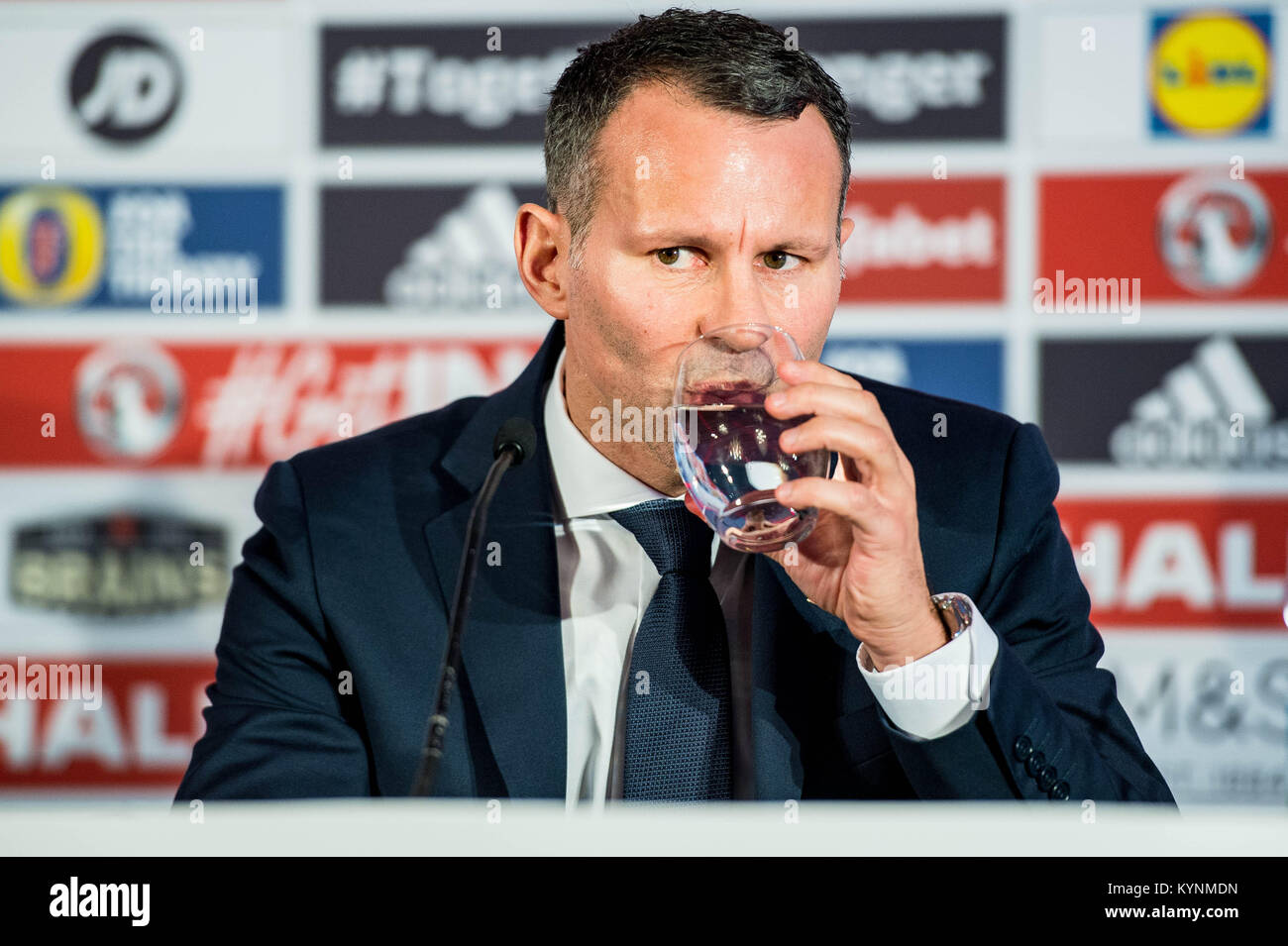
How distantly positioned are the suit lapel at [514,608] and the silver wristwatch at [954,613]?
18.2 inches

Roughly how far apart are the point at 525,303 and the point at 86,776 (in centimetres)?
155

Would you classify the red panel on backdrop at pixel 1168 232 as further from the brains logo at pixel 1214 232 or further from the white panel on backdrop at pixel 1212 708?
the white panel on backdrop at pixel 1212 708

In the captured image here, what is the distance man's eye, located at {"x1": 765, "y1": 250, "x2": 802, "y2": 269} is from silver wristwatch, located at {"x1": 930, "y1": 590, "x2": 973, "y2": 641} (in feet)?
1.38

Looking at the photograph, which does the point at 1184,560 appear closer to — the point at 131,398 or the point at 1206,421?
the point at 1206,421

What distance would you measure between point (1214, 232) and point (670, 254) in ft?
6.32

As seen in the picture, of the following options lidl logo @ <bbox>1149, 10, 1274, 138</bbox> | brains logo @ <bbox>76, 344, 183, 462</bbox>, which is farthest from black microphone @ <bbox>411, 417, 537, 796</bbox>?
lidl logo @ <bbox>1149, 10, 1274, 138</bbox>

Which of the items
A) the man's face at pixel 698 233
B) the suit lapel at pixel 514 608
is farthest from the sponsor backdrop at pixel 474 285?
the man's face at pixel 698 233

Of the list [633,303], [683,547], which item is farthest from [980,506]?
[633,303]

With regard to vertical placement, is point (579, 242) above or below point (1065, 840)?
above

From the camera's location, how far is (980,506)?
163cm

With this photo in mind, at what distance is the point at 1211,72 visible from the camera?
287 cm

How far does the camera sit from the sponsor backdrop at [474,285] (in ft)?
9.42

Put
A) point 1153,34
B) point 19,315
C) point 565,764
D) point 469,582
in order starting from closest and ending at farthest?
point 469,582 → point 565,764 → point 1153,34 → point 19,315

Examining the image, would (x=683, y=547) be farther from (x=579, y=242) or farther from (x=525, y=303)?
(x=525, y=303)
